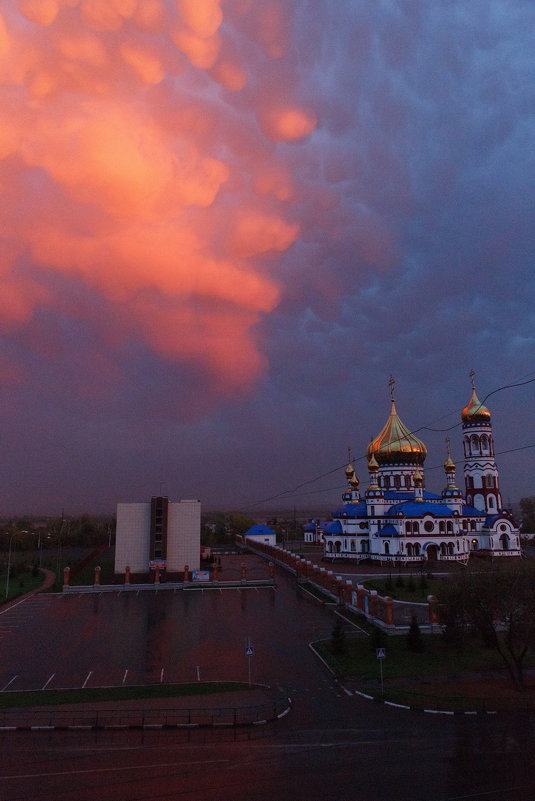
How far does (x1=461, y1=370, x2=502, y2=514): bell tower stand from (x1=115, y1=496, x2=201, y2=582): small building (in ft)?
146

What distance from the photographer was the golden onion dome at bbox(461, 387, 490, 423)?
78375 mm

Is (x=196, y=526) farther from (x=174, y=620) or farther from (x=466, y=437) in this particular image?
(x=466, y=437)

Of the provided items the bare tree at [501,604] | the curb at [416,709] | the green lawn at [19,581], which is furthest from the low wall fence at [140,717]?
the green lawn at [19,581]

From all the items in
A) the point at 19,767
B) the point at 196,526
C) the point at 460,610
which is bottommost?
the point at 19,767

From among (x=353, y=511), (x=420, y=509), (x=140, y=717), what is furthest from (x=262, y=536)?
(x=140, y=717)

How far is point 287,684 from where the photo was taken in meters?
22.1

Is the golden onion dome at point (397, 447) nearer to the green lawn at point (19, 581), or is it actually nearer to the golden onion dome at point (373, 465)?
the golden onion dome at point (373, 465)

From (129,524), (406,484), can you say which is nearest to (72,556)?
(129,524)

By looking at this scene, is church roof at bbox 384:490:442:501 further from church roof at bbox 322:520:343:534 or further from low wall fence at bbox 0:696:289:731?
low wall fence at bbox 0:696:289:731

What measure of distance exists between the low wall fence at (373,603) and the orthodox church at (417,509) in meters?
13.0

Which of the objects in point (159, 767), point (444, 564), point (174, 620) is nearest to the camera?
point (159, 767)

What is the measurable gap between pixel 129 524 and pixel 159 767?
4202cm

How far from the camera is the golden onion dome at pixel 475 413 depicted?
78375 mm

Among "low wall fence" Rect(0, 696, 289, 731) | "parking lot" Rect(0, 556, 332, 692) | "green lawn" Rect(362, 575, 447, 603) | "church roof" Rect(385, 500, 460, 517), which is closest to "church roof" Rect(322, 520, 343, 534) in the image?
"church roof" Rect(385, 500, 460, 517)
